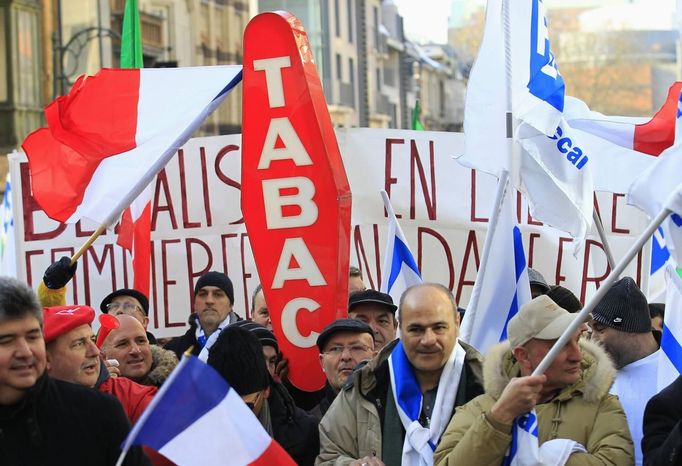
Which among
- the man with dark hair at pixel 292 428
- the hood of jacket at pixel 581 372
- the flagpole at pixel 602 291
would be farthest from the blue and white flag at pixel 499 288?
the flagpole at pixel 602 291

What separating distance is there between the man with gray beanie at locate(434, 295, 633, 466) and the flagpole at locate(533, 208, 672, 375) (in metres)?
0.13

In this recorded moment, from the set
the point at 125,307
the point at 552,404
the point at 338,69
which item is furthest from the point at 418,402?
the point at 338,69

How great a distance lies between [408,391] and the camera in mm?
4863

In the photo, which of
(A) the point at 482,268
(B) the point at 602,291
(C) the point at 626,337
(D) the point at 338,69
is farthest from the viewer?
(D) the point at 338,69

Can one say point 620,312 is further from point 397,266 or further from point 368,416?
point 397,266

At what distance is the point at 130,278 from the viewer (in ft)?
30.0

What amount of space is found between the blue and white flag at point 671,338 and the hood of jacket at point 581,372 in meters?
0.67

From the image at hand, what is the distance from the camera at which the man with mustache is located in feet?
15.8

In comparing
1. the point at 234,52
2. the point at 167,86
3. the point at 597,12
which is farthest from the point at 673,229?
the point at 597,12

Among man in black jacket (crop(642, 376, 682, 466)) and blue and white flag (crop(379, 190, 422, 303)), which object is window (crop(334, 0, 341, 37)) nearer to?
blue and white flag (crop(379, 190, 422, 303))

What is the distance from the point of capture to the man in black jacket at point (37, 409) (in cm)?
368

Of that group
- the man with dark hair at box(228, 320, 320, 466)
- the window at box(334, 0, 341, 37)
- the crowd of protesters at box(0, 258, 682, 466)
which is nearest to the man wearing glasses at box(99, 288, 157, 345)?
the crowd of protesters at box(0, 258, 682, 466)

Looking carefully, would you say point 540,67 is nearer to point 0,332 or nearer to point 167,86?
point 167,86

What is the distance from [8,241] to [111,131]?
2.24 m
